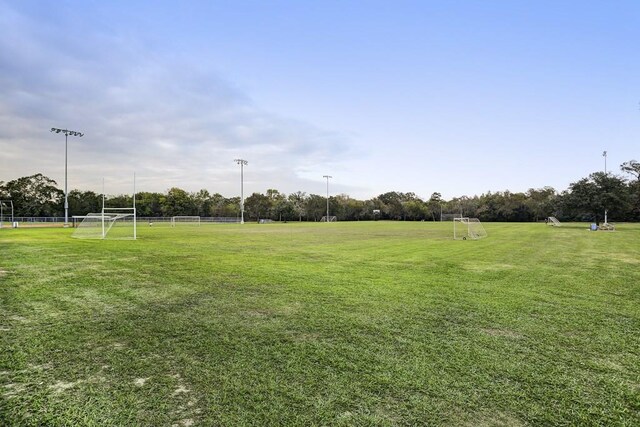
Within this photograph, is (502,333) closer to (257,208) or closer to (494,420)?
(494,420)

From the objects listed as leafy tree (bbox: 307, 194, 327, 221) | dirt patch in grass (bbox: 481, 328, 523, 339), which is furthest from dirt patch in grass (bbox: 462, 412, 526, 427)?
leafy tree (bbox: 307, 194, 327, 221)

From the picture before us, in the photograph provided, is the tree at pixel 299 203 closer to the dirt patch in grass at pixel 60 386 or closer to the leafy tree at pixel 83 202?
the leafy tree at pixel 83 202

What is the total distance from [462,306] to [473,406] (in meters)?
3.79

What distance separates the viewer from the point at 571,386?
328 cm

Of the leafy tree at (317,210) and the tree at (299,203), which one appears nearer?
the tree at (299,203)

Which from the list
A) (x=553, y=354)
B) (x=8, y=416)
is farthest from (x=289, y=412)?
(x=553, y=354)

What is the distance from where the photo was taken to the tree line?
8031cm

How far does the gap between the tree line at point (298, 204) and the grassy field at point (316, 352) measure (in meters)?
50.5

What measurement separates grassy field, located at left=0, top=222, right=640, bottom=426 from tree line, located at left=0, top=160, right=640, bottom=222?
5051 cm

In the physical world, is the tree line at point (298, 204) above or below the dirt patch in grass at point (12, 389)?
above

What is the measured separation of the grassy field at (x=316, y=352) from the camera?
2842 millimetres

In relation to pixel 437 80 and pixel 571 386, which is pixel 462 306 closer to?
pixel 571 386

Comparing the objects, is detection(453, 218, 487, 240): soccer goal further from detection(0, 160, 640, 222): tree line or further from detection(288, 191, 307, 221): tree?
detection(288, 191, 307, 221): tree

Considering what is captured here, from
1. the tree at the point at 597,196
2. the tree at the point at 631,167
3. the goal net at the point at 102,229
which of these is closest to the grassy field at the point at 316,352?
the goal net at the point at 102,229
